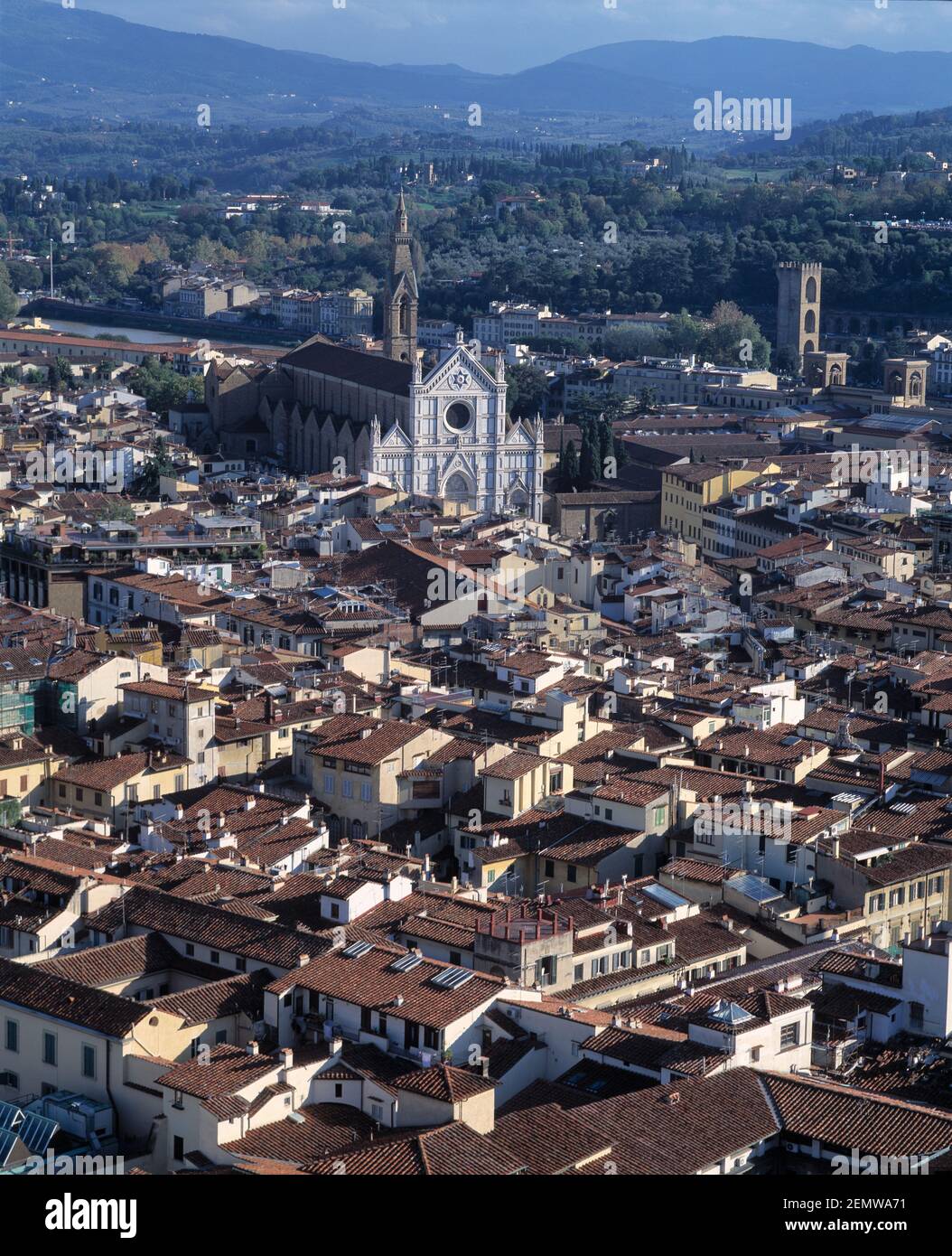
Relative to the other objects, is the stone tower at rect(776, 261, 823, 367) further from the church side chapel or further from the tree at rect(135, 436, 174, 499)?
the tree at rect(135, 436, 174, 499)

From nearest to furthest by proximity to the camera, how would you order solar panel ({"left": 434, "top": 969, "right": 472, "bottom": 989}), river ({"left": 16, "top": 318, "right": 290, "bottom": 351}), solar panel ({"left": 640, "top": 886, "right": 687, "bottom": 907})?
solar panel ({"left": 434, "top": 969, "right": 472, "bottom": 989}) < solar panel ({"left": 640, "top": 886, "right": 687, "bottom": 907}) < river ({"left": 16, "top": 318, "right": 290, "bottom": 351})

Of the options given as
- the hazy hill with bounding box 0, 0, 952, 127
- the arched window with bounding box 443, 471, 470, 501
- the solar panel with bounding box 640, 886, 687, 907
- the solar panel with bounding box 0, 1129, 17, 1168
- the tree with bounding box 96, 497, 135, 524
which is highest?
the hazy hill with bounding box 0, 0, 952, 127

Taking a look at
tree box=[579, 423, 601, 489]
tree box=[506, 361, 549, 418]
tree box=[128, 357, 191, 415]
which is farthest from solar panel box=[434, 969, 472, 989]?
tree box=[506, 361, 549, 418]

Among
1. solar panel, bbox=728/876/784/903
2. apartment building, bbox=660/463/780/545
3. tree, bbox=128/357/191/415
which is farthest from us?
tree, bbox=128/357/191/415

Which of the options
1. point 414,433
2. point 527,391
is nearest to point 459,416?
point 414,433

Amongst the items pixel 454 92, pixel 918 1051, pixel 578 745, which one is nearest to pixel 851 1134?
pixel 918 1051

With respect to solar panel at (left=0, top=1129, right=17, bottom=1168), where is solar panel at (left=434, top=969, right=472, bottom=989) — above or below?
above
